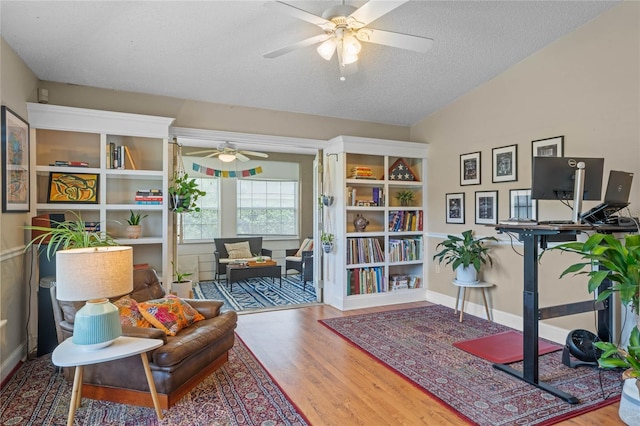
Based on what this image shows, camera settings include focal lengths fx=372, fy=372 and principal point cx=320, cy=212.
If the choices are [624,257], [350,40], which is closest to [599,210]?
[624,257]

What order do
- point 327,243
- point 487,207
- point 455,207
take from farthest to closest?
1. point 327,243
2. point 455,207
3. point 487,207

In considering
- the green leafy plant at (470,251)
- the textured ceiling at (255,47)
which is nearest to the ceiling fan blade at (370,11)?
the textured ceiling at (255,47)

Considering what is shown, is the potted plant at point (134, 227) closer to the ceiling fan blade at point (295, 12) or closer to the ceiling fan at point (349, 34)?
the ceiling fan at point (349, 34)

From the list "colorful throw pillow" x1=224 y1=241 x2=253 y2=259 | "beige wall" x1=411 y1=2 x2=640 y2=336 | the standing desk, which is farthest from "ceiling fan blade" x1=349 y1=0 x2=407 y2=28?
"colorful throw pillow" x1=224 y1=241 x2=253 y2=259

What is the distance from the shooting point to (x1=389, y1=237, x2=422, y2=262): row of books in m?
5.19

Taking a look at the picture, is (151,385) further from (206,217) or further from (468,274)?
(206,217)

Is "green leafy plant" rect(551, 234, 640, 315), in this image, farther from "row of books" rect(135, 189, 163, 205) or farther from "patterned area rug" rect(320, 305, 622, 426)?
"row of books" rect(135, 189, 163, 205)

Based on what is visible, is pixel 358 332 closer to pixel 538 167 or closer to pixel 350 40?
pixel 538 167

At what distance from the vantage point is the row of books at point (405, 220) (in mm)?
5250

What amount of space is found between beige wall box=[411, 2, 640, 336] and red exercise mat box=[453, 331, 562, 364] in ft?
1.21

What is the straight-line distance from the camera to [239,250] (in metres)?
7.12

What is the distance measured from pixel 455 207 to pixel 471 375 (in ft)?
8.04

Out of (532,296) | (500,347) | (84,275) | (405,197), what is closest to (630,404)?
(532,296)

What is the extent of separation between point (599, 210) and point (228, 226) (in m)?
6.27
